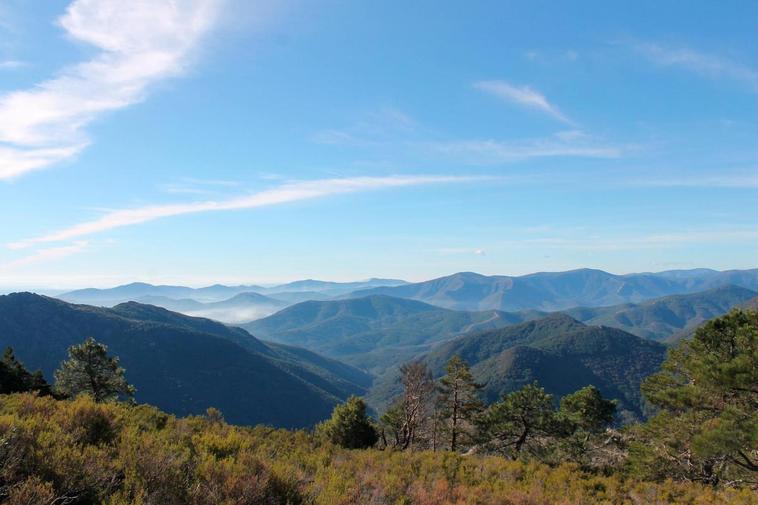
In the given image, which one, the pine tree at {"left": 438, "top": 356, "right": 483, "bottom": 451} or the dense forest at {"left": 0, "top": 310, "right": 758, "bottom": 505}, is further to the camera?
the pine tree at {"left": 438, "top": 356, "right": 483, "bottom": 451}

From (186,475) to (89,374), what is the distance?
3411cm

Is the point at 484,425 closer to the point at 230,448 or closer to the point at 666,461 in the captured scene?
the point at 666,461

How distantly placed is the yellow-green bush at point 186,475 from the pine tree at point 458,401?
19.2 m

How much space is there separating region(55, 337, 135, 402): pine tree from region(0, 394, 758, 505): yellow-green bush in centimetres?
2513

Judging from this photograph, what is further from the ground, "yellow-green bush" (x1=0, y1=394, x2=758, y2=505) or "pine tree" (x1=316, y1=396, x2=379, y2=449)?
"yellow-green bush" (x1=0, y1=394, x2=758, y2=505)

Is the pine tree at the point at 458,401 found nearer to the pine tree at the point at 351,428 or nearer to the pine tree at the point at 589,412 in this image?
the pine tree at the point at 351,428

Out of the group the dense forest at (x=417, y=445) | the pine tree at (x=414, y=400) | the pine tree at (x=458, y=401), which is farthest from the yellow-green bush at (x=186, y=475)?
the pine tree at (x=414, y=400)

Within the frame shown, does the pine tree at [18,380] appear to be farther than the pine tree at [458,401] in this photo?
No

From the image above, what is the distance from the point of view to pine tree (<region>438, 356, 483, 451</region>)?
3409cm

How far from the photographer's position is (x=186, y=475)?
7.42 m

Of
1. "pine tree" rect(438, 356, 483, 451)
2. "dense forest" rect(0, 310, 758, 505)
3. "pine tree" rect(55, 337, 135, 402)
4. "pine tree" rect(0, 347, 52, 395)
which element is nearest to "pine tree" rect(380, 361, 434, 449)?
"dense forest" rect(0, 310, 758, 505)

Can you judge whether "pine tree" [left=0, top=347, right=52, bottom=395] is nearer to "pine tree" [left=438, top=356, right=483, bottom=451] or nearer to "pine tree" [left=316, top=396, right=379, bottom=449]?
"pine tree" [left=316, top=396, right=379, bottom=449]

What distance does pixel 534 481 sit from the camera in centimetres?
1419

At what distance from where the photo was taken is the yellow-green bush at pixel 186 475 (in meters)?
6.48
